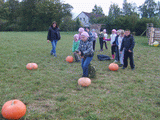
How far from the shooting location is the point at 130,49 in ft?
23.9

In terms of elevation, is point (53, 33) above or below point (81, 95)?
above

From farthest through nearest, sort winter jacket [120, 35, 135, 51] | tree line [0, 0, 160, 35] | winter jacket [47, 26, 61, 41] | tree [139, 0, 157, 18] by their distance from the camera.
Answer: tree [139, 0, 157, 18], tree line [0, 0, 160, 35], winter jacket [47, 26, 61, 41], winter jacket [120, 35, 135, 51]

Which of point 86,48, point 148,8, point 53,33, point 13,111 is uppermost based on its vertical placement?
point 148,8

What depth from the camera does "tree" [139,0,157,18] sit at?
6877 centimetres

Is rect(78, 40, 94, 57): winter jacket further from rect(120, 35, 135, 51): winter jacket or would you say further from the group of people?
rect(120, 35, 135, 51): winter jacket

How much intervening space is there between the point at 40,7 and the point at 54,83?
1973 inches

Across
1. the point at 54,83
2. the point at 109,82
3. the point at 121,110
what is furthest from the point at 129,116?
the point at 54,83

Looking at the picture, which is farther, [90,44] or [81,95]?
[90,44]

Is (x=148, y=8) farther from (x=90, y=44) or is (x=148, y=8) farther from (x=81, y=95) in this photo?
(x=81, y=95)

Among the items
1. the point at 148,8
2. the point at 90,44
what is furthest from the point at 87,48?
the point at 148,8

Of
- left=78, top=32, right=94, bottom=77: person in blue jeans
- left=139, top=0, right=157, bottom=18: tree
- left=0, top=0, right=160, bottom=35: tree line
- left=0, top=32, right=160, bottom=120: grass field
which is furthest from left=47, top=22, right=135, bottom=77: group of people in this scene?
left=139, top=0, right=157, bottom=18: tree

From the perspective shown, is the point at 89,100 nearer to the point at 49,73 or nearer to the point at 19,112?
the point at 19,112

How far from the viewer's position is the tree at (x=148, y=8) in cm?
6877

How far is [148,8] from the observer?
70125mm
